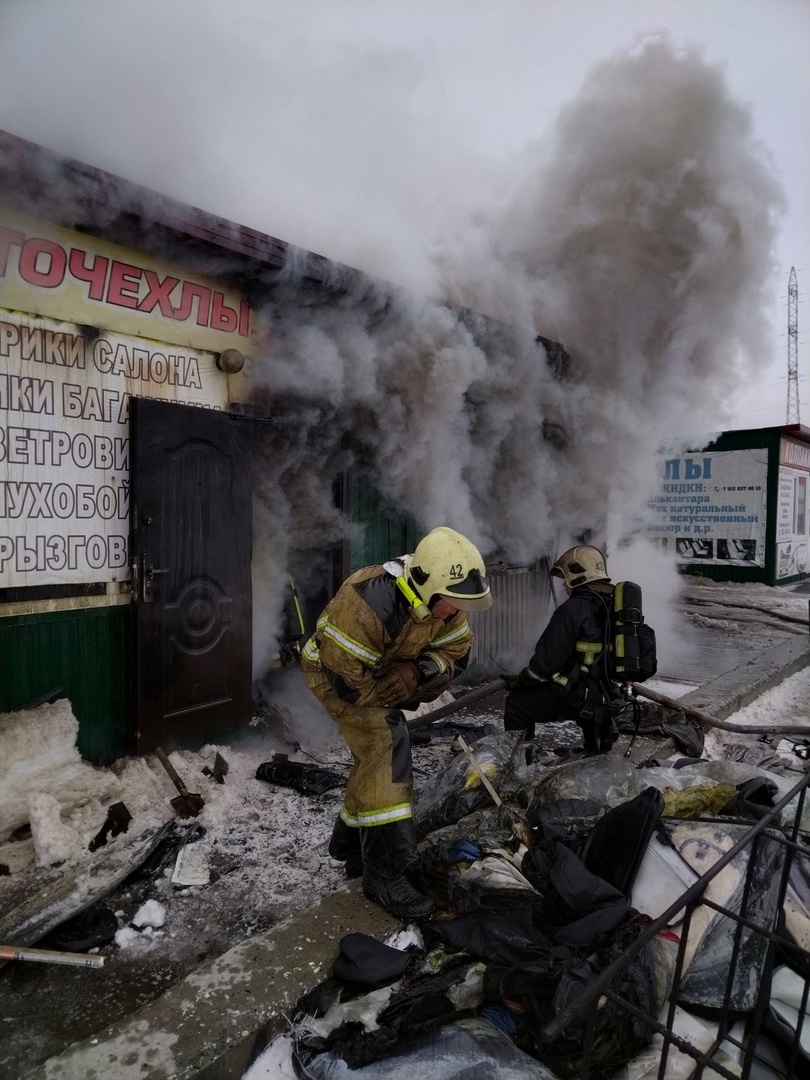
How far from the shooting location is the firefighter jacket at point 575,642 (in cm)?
471

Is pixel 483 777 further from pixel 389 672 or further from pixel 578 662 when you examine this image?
pixel 578 662

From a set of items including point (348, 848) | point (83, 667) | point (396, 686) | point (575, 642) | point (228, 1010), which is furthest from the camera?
point (575, 642)

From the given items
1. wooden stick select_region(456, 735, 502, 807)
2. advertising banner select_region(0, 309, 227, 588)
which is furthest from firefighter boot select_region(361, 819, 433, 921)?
advertising banner select_region(0, 309, 227, 588)

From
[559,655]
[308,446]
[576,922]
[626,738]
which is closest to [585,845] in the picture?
[576,922]

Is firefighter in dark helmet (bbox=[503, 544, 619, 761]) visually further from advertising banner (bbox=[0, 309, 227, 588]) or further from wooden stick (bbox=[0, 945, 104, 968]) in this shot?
wooden stick (bbox=[0, 945, 104, 968])

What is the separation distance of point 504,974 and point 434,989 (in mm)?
296

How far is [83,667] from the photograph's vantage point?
4438 mm

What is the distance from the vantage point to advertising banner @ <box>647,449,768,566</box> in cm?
1670

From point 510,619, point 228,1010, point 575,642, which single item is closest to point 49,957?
point 228,1010

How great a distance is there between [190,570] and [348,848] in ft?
7.65

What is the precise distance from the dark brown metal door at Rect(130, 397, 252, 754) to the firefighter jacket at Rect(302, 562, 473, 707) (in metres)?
1.72

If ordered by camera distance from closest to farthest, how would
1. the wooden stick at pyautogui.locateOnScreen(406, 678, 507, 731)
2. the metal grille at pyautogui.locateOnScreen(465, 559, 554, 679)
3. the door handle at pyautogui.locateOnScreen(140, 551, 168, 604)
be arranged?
the door handle at pyautogui.locateOnScreen(140, 551, 168, 604) < the wooden stick at pyautogui.locateOnScreen(406, 678, 507, 731) < the metal grille at pyautogui.locateOnScreen(465, 559, 554, 679)

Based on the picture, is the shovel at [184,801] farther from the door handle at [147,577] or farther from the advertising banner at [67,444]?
the advertising banner at [67,444]

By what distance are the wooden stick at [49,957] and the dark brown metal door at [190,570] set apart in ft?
6.07
